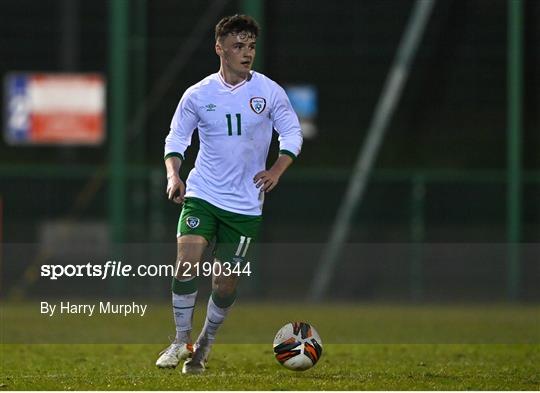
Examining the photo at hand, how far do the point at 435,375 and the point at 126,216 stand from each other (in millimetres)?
10640

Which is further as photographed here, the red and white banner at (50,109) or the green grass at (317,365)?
the red and white banner at (50,109)

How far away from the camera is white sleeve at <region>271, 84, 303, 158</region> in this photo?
Result: 9.27 m

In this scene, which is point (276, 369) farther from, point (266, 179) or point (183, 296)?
point (266, 179)

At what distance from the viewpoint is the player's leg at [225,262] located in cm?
927

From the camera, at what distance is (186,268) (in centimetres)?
914

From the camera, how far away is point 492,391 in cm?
827

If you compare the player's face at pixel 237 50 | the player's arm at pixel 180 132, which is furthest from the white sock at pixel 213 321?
the player's face at pixel 237 50

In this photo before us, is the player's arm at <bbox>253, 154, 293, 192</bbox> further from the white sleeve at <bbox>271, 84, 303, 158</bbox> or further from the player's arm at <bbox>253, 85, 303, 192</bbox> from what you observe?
the white sleeve at <bbox>271, 84, 303, 158</bbox>

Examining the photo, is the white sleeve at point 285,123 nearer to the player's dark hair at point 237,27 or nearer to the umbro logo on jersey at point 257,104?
the umbro logo on jersey at point 257,104

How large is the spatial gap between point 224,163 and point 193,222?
1.47 feet

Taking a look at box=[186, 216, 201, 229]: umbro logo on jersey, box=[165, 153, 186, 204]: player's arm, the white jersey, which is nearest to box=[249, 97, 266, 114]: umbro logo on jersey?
the white jersey

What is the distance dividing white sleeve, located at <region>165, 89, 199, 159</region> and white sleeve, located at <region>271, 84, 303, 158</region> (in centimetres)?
53

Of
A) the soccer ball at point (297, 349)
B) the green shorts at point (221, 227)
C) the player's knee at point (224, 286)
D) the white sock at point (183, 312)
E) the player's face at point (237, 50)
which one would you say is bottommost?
the soccer ball at point (297, 349)
